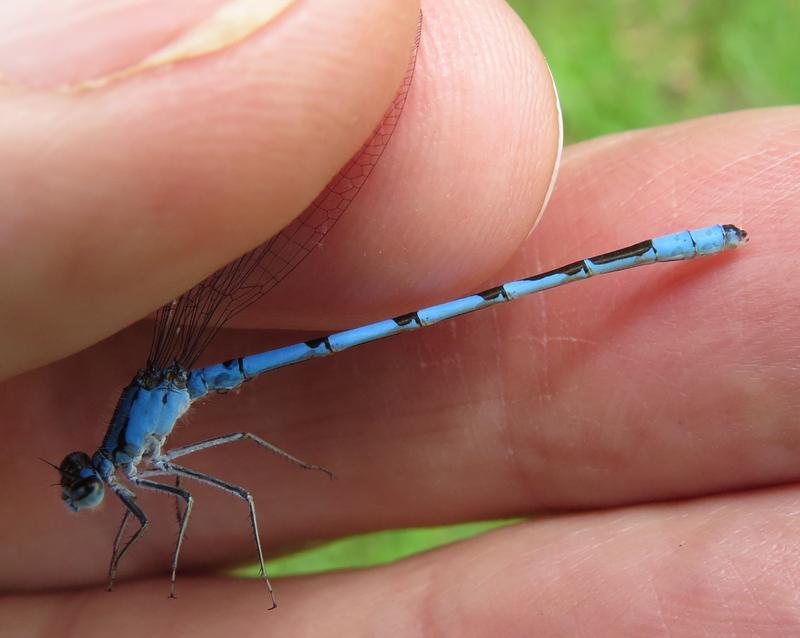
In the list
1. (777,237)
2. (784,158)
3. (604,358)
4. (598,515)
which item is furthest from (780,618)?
(784,158)

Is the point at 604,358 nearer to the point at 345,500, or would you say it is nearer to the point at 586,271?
the point at 586,271

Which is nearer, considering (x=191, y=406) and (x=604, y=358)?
(x=604, y=358)

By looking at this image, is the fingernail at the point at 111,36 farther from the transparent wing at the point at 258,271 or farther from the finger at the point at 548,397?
the finger at the point at 548,397

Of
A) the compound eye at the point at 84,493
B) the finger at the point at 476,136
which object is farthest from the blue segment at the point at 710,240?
the compound eye at the point at 84,493

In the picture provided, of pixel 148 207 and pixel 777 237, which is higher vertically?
pixel 148 207

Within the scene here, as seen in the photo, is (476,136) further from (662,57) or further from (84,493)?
(662,57)

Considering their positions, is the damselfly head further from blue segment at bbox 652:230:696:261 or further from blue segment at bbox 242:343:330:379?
blue segment at bbox 652:230:696:261

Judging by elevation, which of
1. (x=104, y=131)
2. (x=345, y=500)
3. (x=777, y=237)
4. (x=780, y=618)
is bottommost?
(x=780, y=618)
